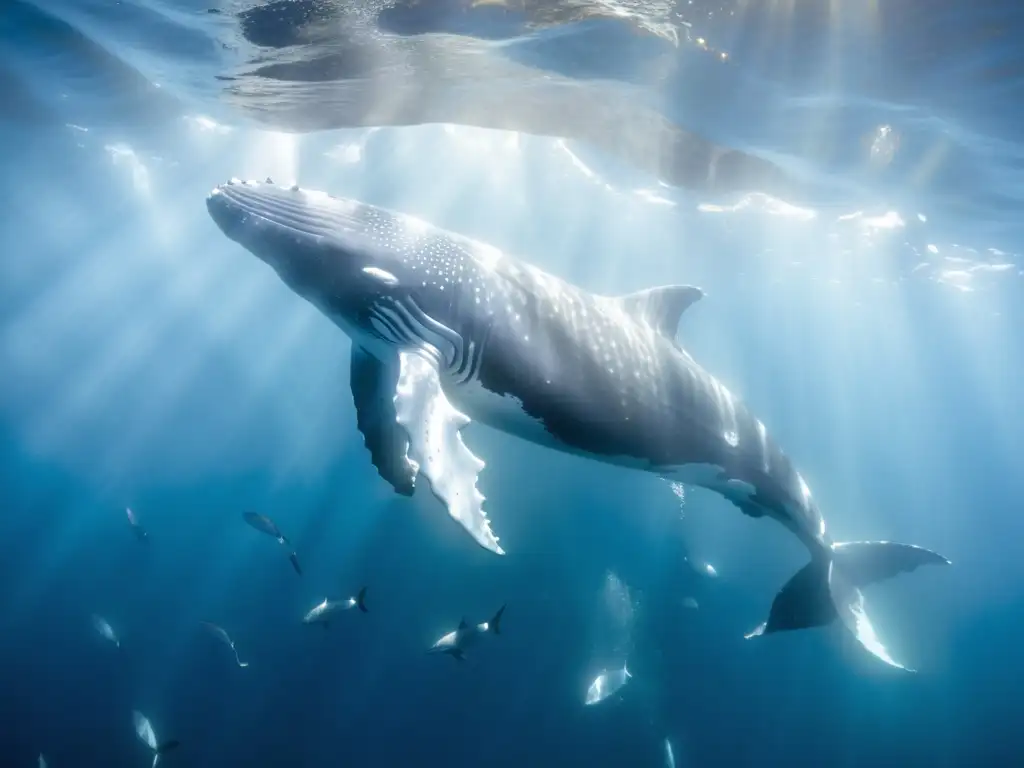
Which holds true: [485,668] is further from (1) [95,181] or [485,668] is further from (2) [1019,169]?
(1) [95,181]

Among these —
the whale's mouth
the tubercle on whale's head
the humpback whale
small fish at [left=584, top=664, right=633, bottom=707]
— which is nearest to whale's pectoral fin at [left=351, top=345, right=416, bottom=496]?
the humpback whale

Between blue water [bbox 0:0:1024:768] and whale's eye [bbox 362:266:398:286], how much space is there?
30.5 feet

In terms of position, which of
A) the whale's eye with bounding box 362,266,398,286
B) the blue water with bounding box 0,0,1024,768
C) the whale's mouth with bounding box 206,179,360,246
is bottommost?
the blue water with bounding box 0,0,1024,768

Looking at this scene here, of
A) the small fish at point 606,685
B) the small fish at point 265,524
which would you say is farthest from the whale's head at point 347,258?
the small fish at point 606,685

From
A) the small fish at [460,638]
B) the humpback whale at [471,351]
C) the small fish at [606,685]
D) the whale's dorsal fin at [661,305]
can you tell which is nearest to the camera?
the humpback whale at [471,351]

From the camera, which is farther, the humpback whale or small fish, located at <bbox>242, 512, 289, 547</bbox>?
small fish, located at <bbox>242, 512, 289, 547</bbox>

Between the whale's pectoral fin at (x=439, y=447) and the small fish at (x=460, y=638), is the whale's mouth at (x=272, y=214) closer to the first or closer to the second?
the whale's pectoral fin at (x=439, y=447)

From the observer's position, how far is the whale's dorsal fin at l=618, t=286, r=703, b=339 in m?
7.07

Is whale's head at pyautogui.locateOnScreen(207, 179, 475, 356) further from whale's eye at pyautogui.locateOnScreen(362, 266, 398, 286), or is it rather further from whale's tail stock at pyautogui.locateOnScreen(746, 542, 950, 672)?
whale's tail stock at pyautogui.locateOnScreen(746, 542, 950, 672)

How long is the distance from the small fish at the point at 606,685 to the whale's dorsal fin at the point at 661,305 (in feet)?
39.3

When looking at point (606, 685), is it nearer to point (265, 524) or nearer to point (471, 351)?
point (265, 524)

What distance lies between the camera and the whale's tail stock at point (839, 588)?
8.55 metres

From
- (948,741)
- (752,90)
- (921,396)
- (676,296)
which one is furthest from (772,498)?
(921,396)

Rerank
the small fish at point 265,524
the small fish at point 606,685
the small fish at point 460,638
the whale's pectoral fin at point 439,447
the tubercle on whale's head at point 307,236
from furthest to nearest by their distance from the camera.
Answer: the small fish at point 606,685, the small fish at point 265,524, the small fish at point 460,638, the tubercle on whale's head at point 307,236, the whale's pectoral fin at point 439,447
